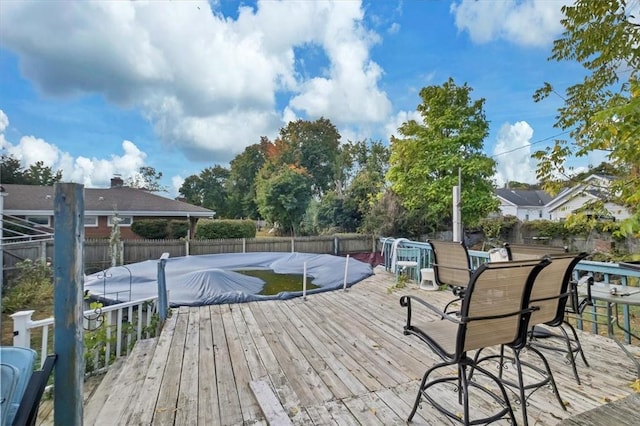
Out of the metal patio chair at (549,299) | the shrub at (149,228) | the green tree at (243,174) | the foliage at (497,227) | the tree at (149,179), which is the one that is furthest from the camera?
the tree at (149,179)

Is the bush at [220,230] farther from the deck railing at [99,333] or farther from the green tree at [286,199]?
the deck railing at [99,333]

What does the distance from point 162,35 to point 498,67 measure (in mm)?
8394

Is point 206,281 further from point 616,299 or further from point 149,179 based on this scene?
point 149,179

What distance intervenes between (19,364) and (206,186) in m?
33.5

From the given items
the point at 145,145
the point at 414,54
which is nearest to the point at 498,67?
the point at 414,54

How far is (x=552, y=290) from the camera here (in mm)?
1919

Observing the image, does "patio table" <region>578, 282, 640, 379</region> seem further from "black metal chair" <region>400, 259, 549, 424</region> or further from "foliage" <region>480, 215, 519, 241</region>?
"foliage" <region>480, 215, 519, 241</region>

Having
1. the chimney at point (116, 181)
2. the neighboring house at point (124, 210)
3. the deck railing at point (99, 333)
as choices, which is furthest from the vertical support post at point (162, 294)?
the chimney at point (116, 181)

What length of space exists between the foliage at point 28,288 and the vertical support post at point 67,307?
22.2 feet

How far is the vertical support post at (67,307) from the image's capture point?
1.26 meters

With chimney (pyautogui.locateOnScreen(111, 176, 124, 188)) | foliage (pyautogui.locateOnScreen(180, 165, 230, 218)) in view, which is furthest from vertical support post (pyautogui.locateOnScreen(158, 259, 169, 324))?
foliage (pyautogui.locateOnScreen(180, 165, 230, 218))

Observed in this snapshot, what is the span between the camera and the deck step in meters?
1.90

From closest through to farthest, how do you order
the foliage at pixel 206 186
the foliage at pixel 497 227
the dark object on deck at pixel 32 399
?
the dark object on deck at pixel 32 399 < the foliage at pixel 497 227 < the foliage at pixel 206 186

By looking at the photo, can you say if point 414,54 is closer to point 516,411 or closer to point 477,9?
point 477,9
